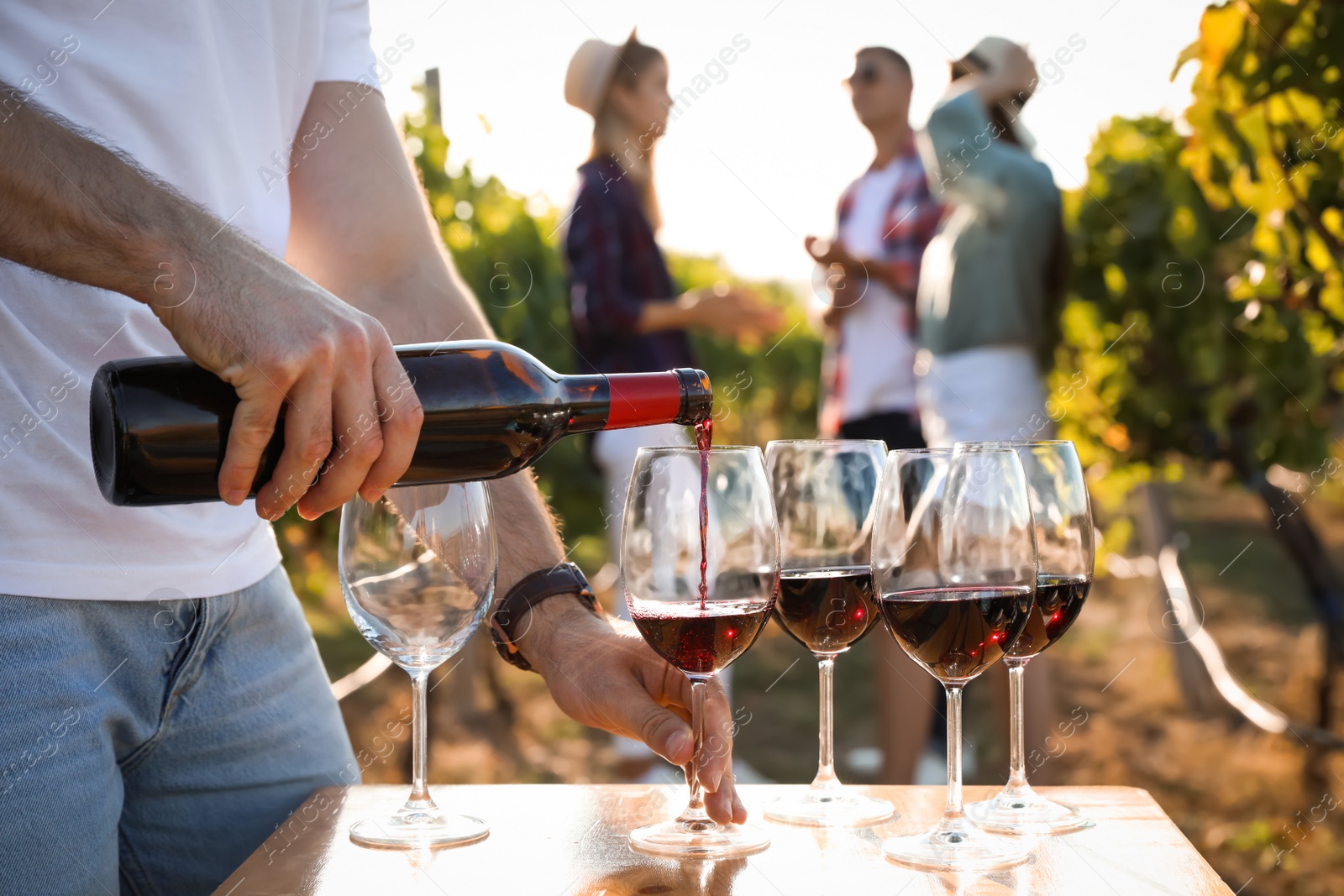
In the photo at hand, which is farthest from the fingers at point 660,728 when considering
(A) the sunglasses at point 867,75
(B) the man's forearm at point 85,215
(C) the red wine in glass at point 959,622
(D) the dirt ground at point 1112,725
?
(A) the sunglasses at point 867,75

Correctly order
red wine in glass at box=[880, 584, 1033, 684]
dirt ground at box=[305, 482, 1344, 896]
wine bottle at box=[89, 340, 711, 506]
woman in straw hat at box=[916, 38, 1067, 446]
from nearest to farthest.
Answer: wine bottle at box=[89, 340, 711, 506], red wine in glass at box=[880, 584, 1033, 684], woman in straw hat at box=[916, 38, 1067, 446], dirt ground at box=[305, 482, 1344, 896]

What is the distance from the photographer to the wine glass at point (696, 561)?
1.26 meters

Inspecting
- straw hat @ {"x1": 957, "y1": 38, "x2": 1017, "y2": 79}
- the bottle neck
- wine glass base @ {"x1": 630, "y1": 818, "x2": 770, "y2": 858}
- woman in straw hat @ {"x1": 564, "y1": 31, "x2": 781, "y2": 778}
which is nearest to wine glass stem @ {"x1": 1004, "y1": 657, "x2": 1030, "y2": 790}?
wine glass base @ {"x1": 630, "y1": 818, "x2": 770, "y2": 858}

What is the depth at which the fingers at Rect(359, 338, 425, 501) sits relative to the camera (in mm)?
1052

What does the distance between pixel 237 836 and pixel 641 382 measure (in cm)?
73

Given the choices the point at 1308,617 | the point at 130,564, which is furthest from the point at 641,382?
the point at 1308,617

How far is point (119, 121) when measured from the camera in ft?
4.72

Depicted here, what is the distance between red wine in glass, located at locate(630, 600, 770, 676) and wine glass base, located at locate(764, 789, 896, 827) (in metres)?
0.20

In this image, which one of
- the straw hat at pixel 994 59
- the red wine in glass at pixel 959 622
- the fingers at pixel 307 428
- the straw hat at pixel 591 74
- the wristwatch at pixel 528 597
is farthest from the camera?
the straw hat at pixel 591 74

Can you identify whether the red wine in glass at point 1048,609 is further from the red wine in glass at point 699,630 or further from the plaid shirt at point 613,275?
the plaid shirt at point 613,275

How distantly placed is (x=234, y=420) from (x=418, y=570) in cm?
34

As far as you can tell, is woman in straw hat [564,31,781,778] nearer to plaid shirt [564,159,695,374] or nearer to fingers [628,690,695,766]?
plaid shirt [564,159,695,374]

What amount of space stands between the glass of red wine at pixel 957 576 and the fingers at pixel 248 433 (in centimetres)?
59

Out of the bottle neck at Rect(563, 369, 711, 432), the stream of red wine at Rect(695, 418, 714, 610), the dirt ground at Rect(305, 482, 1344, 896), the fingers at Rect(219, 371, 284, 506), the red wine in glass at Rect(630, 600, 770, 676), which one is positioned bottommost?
the dirt ground at Rect(305, 482, 1344, 896)
